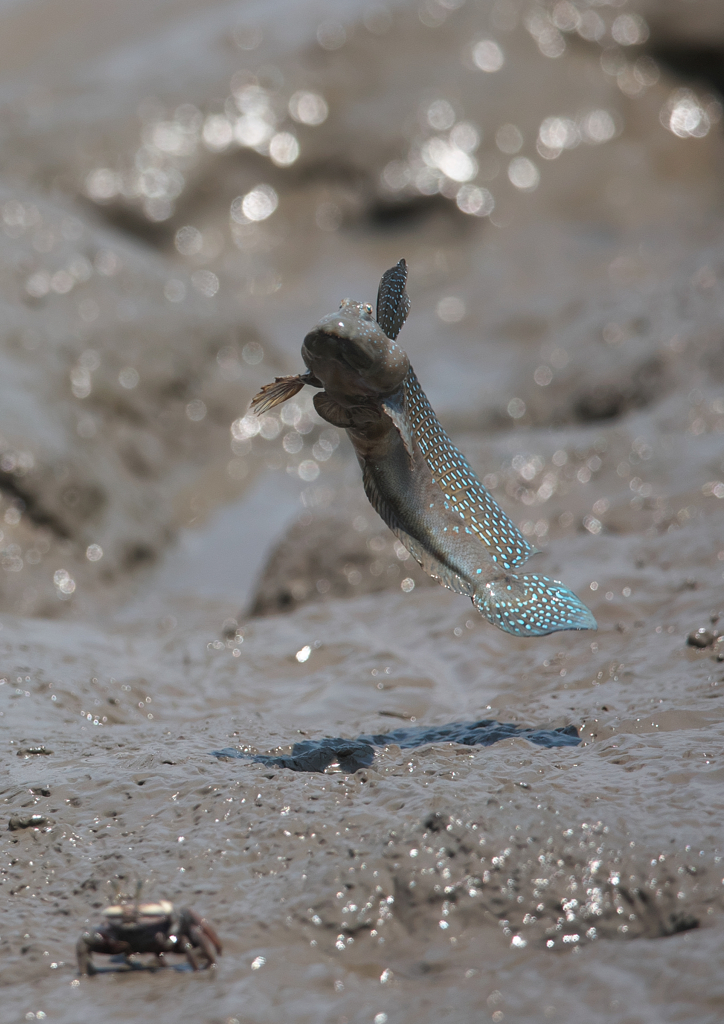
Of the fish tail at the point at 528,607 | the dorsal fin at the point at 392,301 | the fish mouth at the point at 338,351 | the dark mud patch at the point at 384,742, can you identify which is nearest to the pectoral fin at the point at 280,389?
the fish mouth at the point at 338,351

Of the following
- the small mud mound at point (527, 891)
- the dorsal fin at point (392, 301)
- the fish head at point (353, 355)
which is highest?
the dorsal fin at point (392, 301)

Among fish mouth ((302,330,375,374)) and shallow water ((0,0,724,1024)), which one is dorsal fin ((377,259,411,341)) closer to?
fish mouth ((302,330,375,374))

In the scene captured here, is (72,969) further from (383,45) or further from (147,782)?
(383,45)

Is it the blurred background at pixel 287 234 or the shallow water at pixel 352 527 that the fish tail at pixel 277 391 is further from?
the blurred background at pixel 287 234

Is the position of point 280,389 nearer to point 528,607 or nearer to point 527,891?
point 528,607

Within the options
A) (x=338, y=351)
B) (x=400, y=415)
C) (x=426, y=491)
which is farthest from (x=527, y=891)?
(x=338, y=351)

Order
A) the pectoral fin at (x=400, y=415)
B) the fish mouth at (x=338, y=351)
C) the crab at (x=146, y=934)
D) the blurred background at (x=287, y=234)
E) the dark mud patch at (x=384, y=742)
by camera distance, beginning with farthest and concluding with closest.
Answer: the blurred background at (x=287, y=234) → the dark mud patch at (x=384, y=742) → the pectoral fin at (x=400, y=415) → the fish mouth at (x=338, y=351) → the crab at (x=146, y=934)

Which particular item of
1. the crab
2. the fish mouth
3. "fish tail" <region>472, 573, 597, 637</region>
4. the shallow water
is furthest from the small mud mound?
the fish mouth
